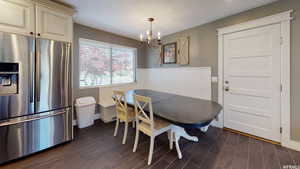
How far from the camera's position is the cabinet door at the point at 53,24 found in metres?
1.91

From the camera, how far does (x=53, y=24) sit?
2.03 m

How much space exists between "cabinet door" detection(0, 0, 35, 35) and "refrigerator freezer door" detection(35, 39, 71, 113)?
0.71 ft

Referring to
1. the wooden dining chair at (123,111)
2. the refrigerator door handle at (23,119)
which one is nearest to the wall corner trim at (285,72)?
the wooden dining chair at (123,111)

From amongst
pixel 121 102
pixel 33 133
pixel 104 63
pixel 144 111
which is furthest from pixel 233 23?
pixel 33 133

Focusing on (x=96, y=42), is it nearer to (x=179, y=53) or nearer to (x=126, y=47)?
(x=126, y=47)

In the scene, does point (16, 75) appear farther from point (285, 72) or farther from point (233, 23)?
point (285, 72)

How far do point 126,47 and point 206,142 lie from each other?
337 cm

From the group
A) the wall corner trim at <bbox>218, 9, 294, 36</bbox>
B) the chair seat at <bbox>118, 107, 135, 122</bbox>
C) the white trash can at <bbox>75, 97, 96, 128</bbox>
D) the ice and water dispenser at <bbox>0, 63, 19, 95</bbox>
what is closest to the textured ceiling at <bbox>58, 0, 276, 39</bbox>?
the wall corner trim at <bbox>218, 9, 294, 36</bbox>

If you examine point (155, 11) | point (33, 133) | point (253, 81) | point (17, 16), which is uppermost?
point (155, 11)

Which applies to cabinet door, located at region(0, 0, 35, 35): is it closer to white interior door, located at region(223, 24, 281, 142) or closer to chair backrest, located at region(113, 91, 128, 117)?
chair backrest, located at region(113, 91, 128, 117)

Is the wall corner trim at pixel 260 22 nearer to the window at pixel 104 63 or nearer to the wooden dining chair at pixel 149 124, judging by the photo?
the wooden dining chair at pixel 149 124

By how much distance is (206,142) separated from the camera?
7.32ft

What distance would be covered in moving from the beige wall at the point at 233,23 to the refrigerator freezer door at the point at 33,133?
3035mm

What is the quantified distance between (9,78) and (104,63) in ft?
6.79
